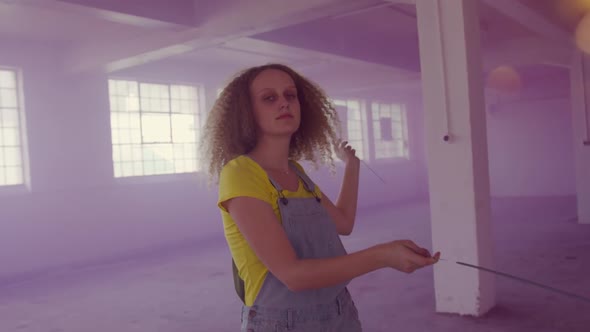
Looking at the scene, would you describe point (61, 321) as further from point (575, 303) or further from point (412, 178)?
point (412, 178)

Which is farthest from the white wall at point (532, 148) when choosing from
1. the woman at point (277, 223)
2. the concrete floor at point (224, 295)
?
the woman at point (277, 223)

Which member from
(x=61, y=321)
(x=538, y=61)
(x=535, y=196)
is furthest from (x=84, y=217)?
(x=535, y=196)

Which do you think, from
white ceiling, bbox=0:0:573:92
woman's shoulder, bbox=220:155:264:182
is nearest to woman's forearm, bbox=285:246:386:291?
woman's shoulder, bbox=220:155:264:182

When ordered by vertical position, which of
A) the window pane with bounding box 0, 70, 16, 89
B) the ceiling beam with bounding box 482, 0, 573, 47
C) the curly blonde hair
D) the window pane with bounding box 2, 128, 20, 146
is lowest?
the curly blonde hair

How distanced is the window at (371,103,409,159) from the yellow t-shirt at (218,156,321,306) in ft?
39.4

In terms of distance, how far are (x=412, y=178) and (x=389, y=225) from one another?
5141mm

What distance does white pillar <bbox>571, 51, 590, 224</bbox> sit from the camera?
7.98 meters

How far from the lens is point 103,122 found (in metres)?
7.49

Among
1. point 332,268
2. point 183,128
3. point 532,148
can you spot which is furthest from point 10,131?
point 532,148

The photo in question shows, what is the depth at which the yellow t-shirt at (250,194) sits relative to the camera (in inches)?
46.1

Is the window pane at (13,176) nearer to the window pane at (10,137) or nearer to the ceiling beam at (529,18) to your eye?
the window pane at (10,137)

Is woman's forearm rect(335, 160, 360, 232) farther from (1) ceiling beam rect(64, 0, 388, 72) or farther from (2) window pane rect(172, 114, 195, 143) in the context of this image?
(2) window pane rect(172, 114, 195, 143)

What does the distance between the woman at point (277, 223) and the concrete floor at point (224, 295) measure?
9.00 ft

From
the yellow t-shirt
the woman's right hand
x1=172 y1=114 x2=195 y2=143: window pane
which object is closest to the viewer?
the woman's right hand
